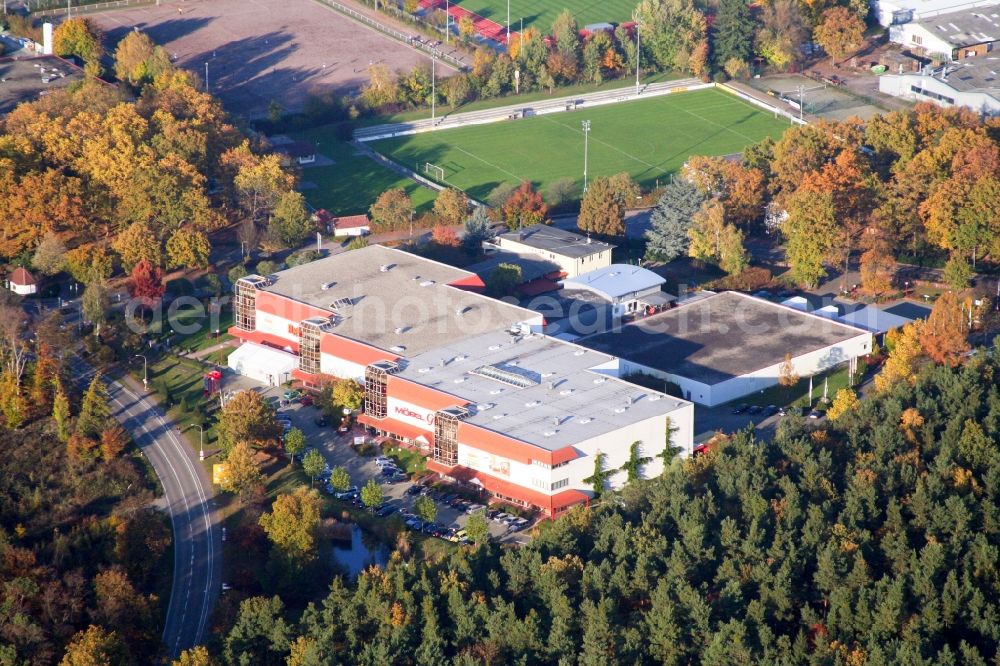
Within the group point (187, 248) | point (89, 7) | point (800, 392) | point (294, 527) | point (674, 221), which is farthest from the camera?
point (89, 7)

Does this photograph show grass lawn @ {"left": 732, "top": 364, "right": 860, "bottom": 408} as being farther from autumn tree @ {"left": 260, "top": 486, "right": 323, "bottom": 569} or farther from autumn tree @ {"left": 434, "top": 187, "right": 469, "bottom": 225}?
autumn tree @ {"left": 434, "top": 187, "right": 469, "bottom": 225}

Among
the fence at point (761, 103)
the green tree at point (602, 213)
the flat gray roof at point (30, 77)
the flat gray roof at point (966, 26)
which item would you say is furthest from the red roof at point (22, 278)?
the flat gray roof at point (966, 26)

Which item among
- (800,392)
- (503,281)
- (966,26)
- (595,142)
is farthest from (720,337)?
(966,26)

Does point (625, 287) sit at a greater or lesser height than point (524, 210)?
lesser

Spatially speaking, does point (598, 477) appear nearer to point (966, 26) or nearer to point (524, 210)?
point (524, 210)

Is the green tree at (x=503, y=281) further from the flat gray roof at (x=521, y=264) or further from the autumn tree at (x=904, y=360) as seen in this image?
the autumn tree at (x=904, y=360)

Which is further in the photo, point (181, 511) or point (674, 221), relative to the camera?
point (674, 221)
